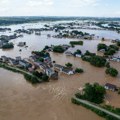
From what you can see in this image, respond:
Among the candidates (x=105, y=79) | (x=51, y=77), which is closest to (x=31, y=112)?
(x=51, y=77)

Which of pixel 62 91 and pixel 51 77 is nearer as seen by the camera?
pixel 62 91

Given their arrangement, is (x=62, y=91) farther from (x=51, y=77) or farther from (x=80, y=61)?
(x=80, y=61)

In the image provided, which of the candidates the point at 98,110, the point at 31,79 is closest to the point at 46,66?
the point at 31,79

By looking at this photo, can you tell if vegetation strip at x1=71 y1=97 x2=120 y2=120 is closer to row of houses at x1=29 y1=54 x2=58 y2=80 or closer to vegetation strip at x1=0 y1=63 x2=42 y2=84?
vegetation strip at x1=0 y1=63 x2=42 y2=84

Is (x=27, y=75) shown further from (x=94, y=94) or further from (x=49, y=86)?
(x=94, y=94)

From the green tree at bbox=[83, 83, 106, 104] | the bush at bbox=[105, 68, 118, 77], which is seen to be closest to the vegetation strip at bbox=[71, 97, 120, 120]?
the green tree at bbox=[83, 83, 106, 104]

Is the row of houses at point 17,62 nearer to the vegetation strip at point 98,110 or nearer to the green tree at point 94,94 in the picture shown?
the vegetation strip at point 98,110
